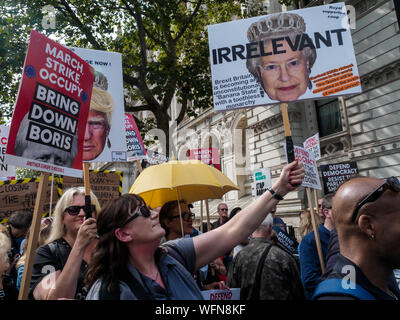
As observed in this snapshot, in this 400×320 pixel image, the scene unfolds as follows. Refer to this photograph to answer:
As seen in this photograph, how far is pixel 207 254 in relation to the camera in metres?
2.21

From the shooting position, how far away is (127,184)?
35875 mm

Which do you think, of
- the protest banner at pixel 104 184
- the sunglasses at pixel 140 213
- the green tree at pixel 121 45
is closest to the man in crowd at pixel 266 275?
the sunglasses at pixel 140 213

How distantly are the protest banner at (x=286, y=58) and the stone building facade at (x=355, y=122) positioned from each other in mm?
8446

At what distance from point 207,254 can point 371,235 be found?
1.00 m

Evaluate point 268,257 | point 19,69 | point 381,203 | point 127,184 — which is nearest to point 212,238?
point 268,257

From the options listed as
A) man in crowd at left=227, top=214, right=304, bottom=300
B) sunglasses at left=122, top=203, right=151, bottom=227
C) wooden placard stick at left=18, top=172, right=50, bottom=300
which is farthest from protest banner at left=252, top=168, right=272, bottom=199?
wooden placard stick at left=18, top=172, right=50, bottom=300

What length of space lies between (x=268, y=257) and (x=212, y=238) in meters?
0.82

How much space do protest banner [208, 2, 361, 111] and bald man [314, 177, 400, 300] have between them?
186cm

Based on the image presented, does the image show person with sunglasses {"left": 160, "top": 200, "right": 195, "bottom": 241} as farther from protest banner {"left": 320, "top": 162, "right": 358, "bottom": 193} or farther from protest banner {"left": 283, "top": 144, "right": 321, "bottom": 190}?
protest banner {"left": 320, "top": 162, "right": 358, "bottom": 193}

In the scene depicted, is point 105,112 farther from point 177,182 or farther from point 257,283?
point 257,283

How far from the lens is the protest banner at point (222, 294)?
9.32 feet

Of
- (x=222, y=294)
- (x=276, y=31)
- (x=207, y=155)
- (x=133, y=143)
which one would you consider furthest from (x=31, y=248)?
(x=207, y=155)

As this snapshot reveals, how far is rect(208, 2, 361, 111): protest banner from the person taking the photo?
11.3 ft
